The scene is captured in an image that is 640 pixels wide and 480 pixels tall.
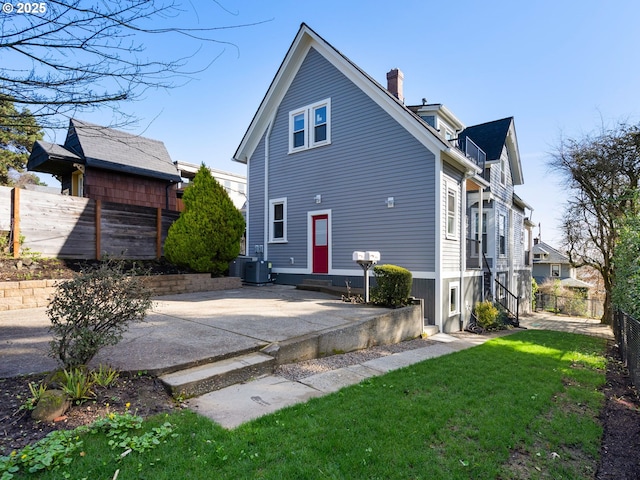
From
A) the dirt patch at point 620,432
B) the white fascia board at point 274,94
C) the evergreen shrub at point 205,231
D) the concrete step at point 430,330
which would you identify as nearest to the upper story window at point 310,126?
the white fascia board at point 274,94

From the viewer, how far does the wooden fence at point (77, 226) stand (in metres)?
8.73

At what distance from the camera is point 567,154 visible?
16.3 m

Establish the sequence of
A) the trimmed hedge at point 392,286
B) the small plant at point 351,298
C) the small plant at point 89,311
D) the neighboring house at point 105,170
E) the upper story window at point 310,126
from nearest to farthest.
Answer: the small plant at point 89,311
the trimmed hedge at point 392,286
the small plant at point 351,298
the upper story window at point 310,126
the neighboring house at point 105,170

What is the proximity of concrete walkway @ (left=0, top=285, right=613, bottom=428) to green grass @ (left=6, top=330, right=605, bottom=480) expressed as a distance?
35 cm

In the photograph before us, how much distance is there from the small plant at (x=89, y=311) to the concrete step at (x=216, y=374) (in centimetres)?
75

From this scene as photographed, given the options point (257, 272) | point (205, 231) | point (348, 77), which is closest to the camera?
point (205, 231)

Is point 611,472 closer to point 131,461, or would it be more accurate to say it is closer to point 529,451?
point 529,451

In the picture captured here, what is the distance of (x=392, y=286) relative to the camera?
8359 mm

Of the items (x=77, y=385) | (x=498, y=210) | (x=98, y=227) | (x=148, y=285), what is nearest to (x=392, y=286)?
(x=148, y=285)

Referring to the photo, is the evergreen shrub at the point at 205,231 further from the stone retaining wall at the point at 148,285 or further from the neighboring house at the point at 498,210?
the neighboring house at the point at 498,210

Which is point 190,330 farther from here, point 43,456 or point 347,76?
point 347,76

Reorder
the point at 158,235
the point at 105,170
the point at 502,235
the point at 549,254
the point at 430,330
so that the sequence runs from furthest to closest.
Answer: the point at 549,254 < the point at 502,235 < the point at 105,170 < the point at 158,235 < the point at 430,330

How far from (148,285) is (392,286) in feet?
16.9

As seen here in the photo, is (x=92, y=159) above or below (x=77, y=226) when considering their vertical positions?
above
